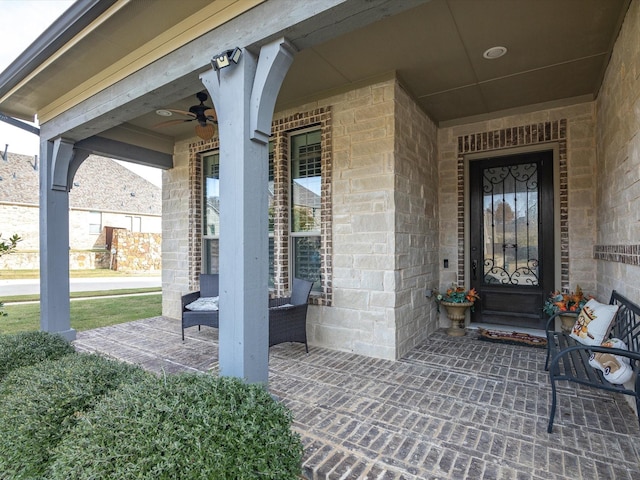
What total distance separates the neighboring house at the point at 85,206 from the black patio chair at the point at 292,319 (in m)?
15.2

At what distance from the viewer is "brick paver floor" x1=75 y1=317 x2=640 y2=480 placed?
5.95ft

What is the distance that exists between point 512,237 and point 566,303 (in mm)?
1059

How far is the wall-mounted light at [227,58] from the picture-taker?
2139 millimetres

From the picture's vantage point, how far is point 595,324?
2602mm

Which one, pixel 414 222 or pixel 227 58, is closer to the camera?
pixel 227 58

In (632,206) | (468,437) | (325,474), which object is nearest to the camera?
(325,474)

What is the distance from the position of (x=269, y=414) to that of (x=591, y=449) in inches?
75.3

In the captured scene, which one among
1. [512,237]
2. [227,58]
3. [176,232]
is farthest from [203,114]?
[512,237]

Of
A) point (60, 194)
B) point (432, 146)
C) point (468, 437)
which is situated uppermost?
point (432, 146)

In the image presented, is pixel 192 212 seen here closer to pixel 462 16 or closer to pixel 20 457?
pixel 20 457

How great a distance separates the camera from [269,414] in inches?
62.0

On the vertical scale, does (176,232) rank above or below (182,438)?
above

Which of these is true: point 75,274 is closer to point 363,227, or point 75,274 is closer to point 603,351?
point 363,227

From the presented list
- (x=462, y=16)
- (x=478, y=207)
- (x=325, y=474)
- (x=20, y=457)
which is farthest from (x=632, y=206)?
(x=20, y=457)
